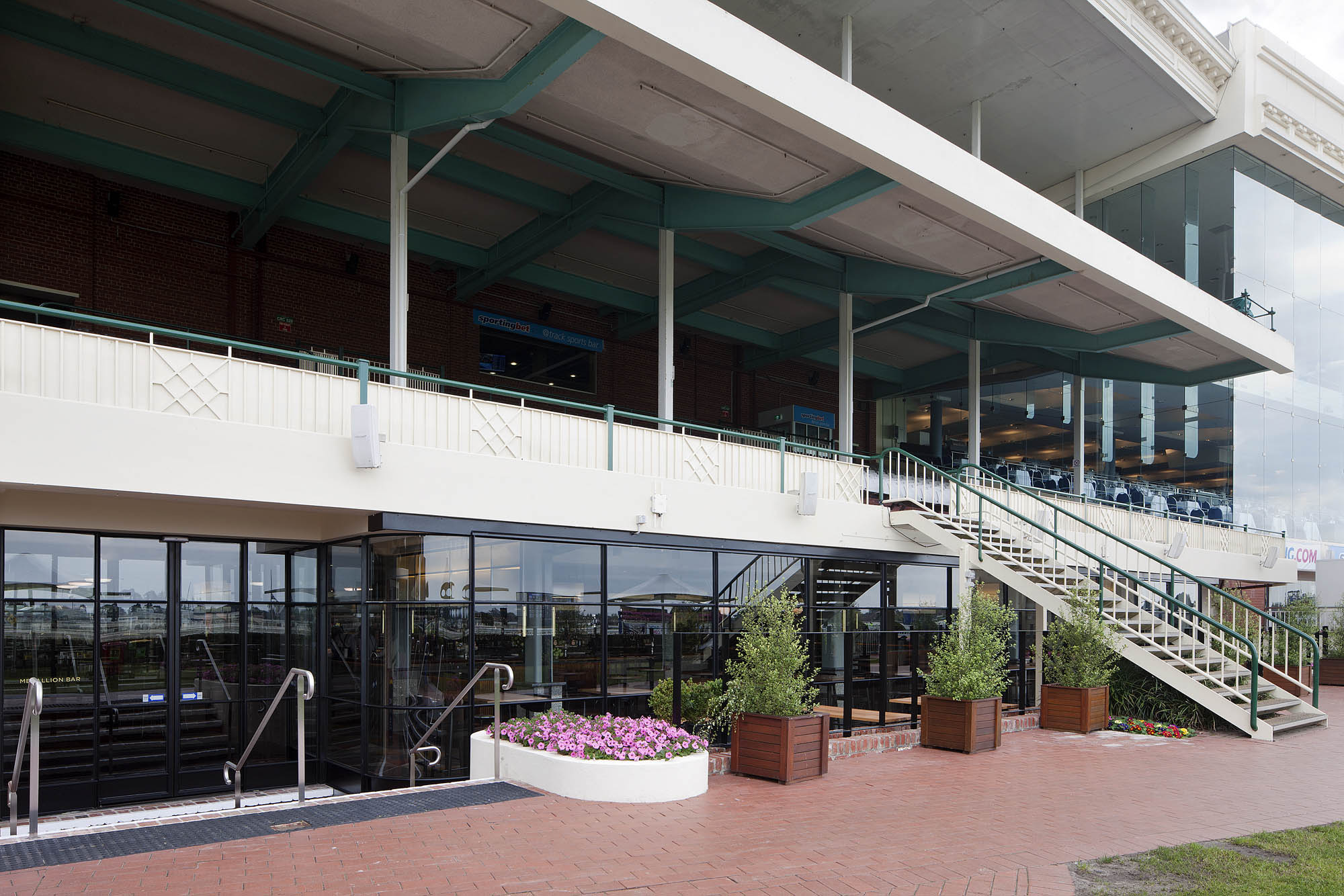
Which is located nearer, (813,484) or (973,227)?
(813,484)

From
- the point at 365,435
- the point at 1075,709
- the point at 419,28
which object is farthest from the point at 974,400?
the point at 365,435

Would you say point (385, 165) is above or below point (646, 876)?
above

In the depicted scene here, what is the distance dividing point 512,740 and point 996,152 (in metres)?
19.2

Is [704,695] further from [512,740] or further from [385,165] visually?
[385,165]

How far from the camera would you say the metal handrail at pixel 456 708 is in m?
9.71

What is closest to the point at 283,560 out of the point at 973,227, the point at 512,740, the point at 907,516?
the point at 512,740

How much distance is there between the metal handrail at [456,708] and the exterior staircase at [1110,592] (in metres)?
8.04

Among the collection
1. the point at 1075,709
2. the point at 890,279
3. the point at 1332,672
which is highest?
the point at 890,279

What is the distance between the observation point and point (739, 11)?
1819cm

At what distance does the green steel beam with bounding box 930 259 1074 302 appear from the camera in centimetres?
1819

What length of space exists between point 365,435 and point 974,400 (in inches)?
721

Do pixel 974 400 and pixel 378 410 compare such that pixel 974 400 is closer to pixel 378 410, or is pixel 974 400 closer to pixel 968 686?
pixel 968 686

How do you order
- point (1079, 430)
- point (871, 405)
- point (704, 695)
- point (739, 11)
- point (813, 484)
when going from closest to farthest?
point (704, 695) → point (813, 484) → point (739, 11) → point (1079, 430) → point (871, 405)

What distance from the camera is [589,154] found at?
49.9ft
